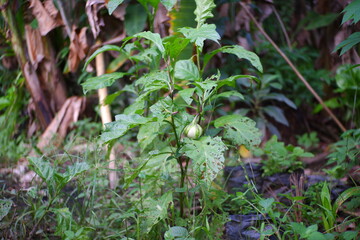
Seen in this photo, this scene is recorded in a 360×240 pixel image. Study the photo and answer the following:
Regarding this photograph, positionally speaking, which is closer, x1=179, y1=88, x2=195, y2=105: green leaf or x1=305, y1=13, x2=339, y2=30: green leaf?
x1=179, y1=88, x2=195, y2=105: green leaf

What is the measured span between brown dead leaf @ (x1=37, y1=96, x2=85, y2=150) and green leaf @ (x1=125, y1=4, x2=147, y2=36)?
102cm

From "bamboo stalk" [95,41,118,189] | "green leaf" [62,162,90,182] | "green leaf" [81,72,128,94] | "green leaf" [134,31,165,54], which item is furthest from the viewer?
"bamboo stalk" [95,41,118,189]

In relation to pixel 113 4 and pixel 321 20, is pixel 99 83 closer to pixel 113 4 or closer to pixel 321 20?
pixel 113 4

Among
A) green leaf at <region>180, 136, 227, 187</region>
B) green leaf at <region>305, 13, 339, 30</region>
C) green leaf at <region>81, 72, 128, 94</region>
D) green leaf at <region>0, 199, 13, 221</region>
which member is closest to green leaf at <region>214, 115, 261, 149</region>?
green leaf at <region>180, 136, 227, 187</region>

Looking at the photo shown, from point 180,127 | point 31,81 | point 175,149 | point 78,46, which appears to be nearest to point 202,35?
point 180,127

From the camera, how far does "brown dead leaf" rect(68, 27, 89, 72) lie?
271cm

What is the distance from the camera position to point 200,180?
1301 millimetres

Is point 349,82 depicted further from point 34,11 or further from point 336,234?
point 34,11

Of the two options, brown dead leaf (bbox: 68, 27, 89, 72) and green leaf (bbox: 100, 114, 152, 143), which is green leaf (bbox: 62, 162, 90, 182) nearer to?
green leaf (bbox: 100, 114, 152, 143)

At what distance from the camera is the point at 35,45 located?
3.26 meters

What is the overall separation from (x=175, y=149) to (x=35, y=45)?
7.94ft

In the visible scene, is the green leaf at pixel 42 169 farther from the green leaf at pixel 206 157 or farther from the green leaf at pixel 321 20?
the green leaf at pixel 321 20

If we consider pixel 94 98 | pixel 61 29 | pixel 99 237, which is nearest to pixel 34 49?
pixel 61 29

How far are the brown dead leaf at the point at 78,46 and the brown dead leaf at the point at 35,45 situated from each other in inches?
24.6
